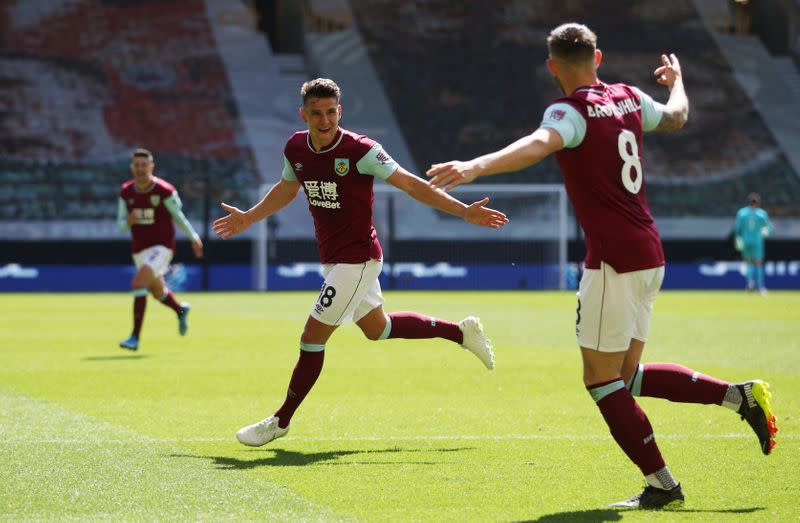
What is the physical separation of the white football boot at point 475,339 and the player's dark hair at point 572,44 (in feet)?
11.7

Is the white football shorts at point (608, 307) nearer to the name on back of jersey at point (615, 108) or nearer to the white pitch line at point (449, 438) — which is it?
the name on back of jersey at point (615, 108)

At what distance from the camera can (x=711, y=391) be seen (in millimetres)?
5957

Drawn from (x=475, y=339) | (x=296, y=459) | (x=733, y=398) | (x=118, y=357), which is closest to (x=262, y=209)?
(x=296, y=459)

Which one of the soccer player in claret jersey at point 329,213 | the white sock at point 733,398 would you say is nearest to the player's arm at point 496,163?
the white sock at point 733,398

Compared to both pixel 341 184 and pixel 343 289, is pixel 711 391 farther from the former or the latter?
pixel 341 184

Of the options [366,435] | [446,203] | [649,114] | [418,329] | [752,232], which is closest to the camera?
[649,114]

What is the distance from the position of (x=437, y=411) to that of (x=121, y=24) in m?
32.3

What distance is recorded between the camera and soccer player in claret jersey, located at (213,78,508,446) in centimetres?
714

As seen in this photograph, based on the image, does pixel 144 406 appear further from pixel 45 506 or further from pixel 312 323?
pixel 45 506

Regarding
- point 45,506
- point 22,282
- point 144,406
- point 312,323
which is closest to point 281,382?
point 144,406

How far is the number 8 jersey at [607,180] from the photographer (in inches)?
208

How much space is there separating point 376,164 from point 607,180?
212cm

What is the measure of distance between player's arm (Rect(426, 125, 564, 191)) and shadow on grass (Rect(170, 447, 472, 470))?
86.7 inches

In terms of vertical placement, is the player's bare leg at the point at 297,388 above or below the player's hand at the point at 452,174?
below
